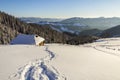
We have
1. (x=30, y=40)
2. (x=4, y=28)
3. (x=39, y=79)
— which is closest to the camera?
(x=39, y=79)

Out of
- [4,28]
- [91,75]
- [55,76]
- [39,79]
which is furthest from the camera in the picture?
[4,28]

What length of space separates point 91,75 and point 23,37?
172 ft

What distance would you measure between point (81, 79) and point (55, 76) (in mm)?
1410

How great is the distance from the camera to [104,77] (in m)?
13.4

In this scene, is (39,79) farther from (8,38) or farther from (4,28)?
(4,28)

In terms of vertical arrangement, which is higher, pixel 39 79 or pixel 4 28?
pixel 39 79

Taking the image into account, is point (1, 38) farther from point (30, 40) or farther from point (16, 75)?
point (16, 75)

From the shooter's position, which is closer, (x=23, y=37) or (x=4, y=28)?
(x=23, y=37)

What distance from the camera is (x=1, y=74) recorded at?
13.1 meters

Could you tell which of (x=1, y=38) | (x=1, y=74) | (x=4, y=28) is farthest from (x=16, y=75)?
(x=4, y=28)

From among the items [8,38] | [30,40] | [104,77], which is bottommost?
[8,38]

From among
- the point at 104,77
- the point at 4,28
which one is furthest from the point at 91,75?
the point at 4,28

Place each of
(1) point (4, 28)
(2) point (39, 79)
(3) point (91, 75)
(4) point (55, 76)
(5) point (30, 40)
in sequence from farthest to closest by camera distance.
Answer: (1) point (4, 28)
(5) point (30, 40)
(3) point (91, 75)
(4) point (55, 76)
(2) point (39, 79)

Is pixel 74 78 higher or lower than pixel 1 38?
higher
